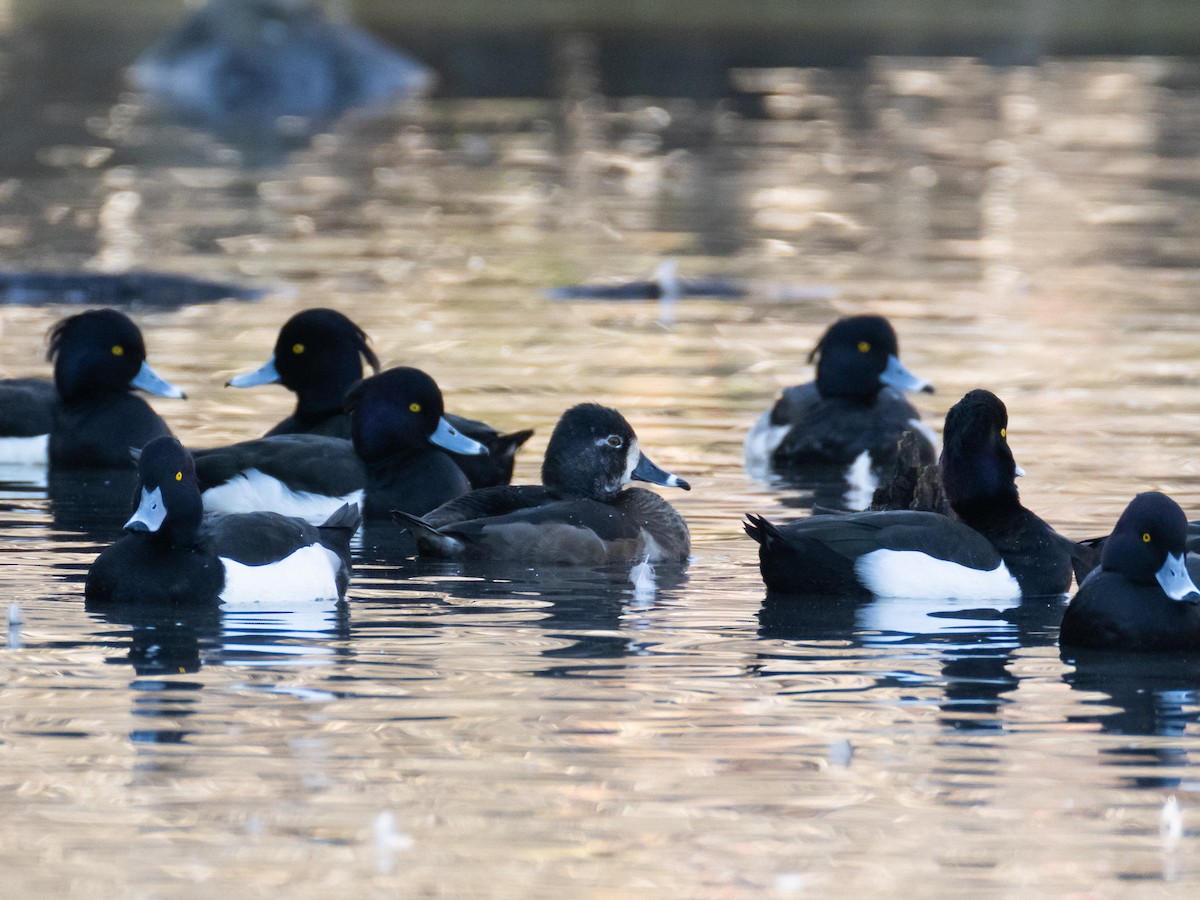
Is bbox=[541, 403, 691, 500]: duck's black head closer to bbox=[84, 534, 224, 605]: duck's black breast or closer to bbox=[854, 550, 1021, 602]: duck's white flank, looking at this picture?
bbox=[854, 550, 1021, 602]: duck's white flank

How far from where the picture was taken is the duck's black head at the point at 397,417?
40.2 ft

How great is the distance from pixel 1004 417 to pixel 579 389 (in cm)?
572

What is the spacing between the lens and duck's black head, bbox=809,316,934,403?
14328 millimetres

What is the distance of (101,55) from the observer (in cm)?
5256

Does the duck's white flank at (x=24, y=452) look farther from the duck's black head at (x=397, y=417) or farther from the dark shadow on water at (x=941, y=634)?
the dark shadow on water at (x=941, y=634)

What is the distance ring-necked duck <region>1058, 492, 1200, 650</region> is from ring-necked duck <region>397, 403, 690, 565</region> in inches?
95.2

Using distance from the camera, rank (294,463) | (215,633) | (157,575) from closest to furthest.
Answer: (215,633), (157,575), (294,463)

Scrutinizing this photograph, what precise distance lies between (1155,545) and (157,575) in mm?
3872

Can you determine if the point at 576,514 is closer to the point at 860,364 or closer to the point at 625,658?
the point at 625,658

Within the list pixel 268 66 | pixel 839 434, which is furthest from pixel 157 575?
pixel 268 66

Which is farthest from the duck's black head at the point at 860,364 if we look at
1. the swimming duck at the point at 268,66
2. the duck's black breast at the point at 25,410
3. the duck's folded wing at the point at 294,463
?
the swimming duck at the point at 268,66

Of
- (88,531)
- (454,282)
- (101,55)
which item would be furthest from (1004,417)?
(101,55)

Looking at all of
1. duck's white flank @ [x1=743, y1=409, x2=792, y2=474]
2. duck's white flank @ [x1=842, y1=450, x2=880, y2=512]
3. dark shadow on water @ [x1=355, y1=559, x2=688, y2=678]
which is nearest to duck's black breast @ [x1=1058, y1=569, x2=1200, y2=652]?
dark shadow on water @ [x1=355, y1=559, x2=688, y2=678]

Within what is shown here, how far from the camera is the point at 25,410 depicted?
13773 mm
